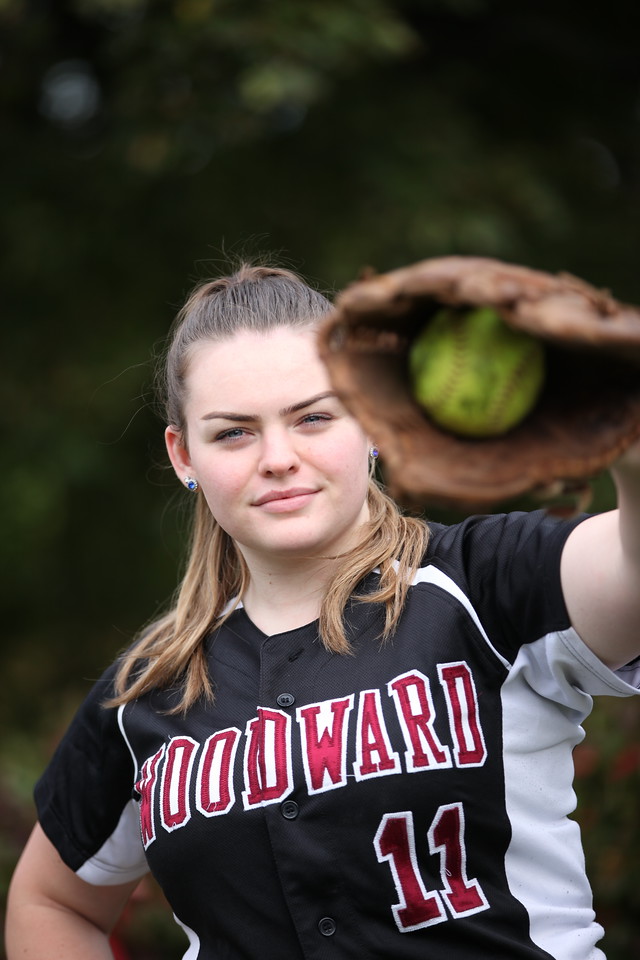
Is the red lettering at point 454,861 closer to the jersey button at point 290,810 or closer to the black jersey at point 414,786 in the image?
the black jersey at point 414,786

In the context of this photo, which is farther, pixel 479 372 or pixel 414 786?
pixel 414 786

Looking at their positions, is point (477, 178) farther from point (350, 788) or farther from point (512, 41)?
point (350, 788)

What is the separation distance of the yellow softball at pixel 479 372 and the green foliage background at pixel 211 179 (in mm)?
3537

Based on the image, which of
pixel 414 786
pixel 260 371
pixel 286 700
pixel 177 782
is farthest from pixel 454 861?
pixel 260 371

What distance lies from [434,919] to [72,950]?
1.02 meters

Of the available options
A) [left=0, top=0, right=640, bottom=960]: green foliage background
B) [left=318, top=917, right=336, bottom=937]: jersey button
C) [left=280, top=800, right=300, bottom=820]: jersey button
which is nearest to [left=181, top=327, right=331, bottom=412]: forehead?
[left=280, top=800, right=300, bottom=820]: jersey button

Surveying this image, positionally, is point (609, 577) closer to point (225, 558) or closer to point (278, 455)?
point (278, 455)

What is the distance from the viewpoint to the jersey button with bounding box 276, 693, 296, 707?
1906 millimetres

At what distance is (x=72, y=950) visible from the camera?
2.34 m

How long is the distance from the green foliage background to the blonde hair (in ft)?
9.00

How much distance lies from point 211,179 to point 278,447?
177 inches

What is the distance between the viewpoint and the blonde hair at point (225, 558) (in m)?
1.98

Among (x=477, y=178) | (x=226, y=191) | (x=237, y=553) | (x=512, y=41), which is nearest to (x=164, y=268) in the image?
(x=226, y=191)

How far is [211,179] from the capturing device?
602 centimetres
